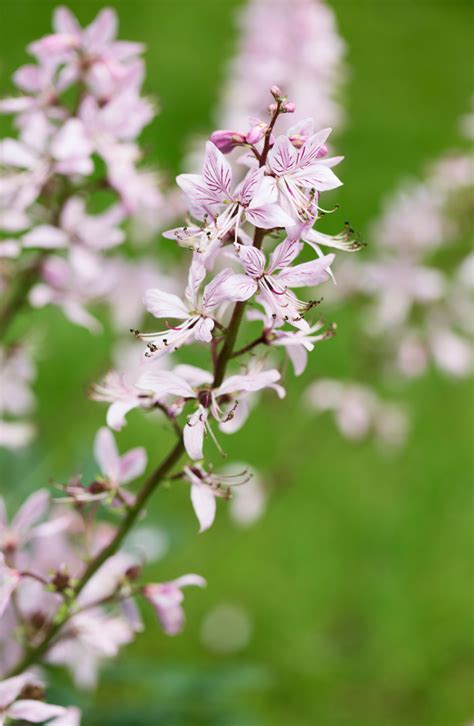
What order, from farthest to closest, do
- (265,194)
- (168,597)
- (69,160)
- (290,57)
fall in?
1. (290,57)
2. (69,160)
3. (168,597)
4. (265,194)

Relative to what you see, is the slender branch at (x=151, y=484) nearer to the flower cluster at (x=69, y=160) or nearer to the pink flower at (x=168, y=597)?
the pink flower at (x=168, y=597)

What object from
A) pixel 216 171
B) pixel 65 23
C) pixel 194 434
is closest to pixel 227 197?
pixel 216 171

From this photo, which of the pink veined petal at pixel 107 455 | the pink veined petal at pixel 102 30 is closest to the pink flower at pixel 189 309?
the pink veined petal at pixel 107 455

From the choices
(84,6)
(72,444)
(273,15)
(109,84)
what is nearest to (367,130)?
(84,6)

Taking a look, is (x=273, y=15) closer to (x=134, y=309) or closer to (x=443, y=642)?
(x=134, y=309)

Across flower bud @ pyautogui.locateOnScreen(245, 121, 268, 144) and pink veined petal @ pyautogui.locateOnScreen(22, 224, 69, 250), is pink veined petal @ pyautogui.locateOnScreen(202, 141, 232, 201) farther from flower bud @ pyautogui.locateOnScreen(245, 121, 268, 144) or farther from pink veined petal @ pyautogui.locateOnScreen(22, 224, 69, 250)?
pink veined petal @ pyautogui.locateOnScreen(22, 224, 69, 250)

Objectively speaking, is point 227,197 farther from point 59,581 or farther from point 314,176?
point 59,581
